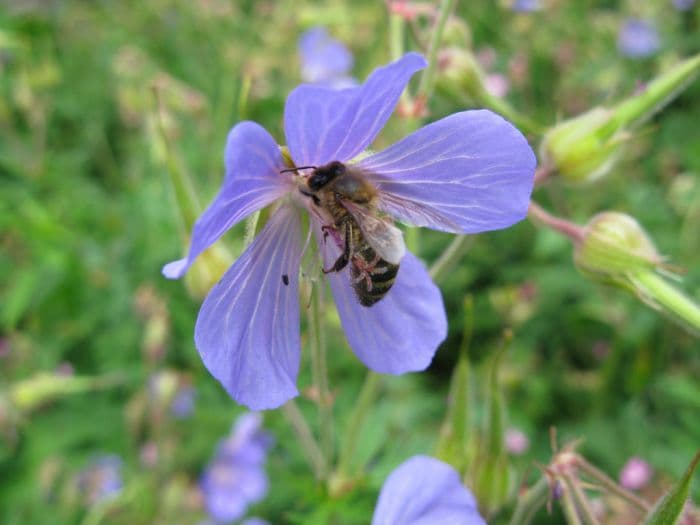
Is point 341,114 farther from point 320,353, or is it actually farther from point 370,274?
point 320,353

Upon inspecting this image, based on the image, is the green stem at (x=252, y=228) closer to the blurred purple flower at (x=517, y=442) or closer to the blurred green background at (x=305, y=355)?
the blurred green background at (x=305, y=355)

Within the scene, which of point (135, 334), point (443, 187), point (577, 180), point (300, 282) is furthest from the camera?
point (135, 334)

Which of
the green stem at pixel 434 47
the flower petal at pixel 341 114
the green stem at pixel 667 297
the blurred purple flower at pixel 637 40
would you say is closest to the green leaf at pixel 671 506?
the green stem at pixel 667 297

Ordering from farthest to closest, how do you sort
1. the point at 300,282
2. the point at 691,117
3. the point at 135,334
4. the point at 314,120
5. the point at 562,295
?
the point at 691,117, the point at 562,295, the point at 135,334, the point at 300,282, the point at 314,120

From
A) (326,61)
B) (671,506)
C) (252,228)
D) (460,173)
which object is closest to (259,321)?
(252,228)

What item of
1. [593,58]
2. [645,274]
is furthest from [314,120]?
[593,58]

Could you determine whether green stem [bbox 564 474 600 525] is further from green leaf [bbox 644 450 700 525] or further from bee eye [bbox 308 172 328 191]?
bee eye [bbox 308 172 328 191]

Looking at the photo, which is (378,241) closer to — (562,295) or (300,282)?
(300,282)
